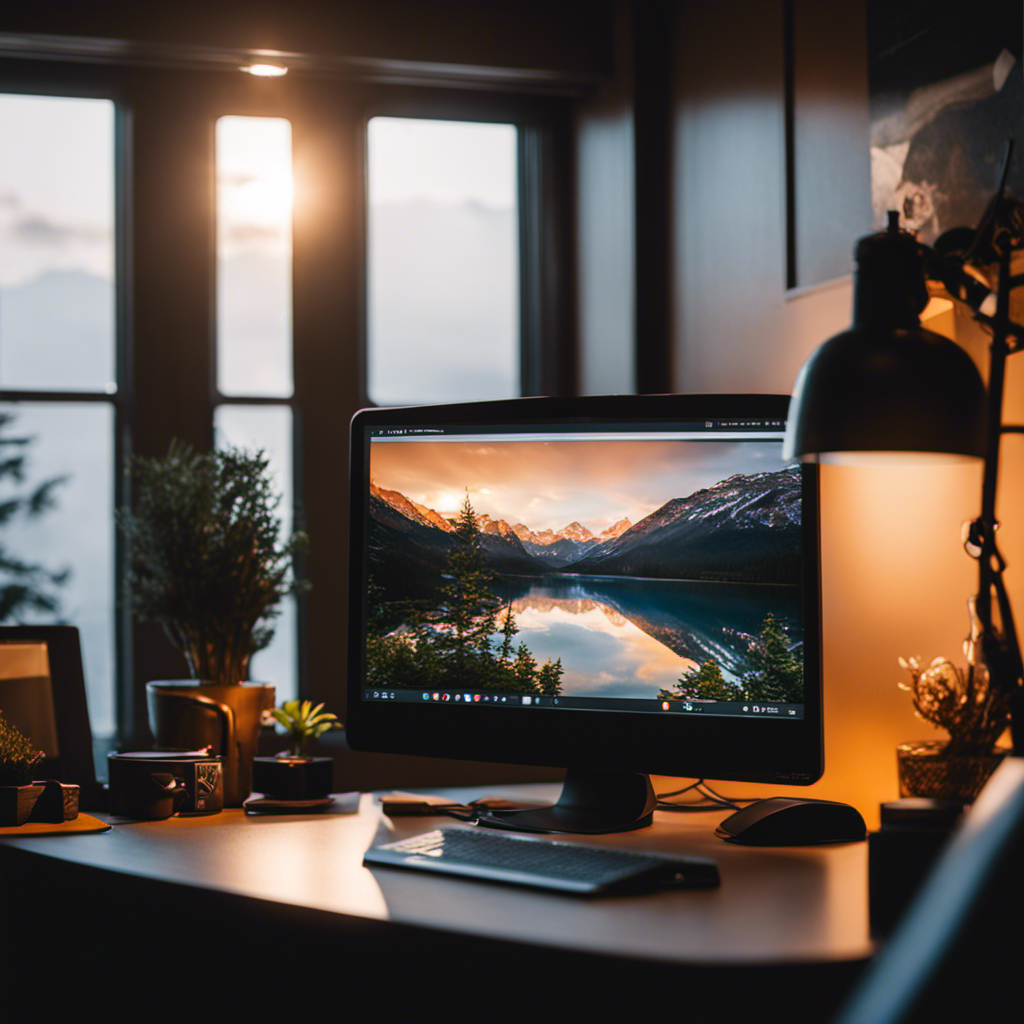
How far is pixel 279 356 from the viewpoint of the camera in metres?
2.60

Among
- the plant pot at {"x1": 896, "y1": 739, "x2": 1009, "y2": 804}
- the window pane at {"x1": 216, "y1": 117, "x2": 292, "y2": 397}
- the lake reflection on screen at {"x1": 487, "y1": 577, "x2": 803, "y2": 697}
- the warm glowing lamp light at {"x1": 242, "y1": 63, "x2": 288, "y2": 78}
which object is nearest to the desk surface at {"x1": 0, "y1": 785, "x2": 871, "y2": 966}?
the plant pot at {"x1": 896, "y1": 739, "x2": 1009, "y2": 804}

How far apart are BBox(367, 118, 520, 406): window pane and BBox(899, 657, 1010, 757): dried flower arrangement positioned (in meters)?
1.55

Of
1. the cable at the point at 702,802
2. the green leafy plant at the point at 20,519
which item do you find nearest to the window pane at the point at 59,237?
the green leafy plant at the point at 20,519

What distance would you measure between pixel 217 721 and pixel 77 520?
3.42 ft

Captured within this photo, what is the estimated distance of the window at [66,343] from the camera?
2.47 metres

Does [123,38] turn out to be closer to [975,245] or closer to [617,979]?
[975,245]

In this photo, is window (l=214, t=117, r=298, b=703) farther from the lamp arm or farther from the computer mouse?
the lamp arm

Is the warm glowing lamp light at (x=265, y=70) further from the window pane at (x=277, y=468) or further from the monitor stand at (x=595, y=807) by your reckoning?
the monitor stand at (x=595, y=807)

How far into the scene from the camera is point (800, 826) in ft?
4.42

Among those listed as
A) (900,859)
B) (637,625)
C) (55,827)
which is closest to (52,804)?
(55,827)

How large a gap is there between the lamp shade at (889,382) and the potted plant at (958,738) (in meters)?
0.39

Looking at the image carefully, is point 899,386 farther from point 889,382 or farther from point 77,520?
point 77,520

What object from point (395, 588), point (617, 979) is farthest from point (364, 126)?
point (617, 979)

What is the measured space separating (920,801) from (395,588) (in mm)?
765
